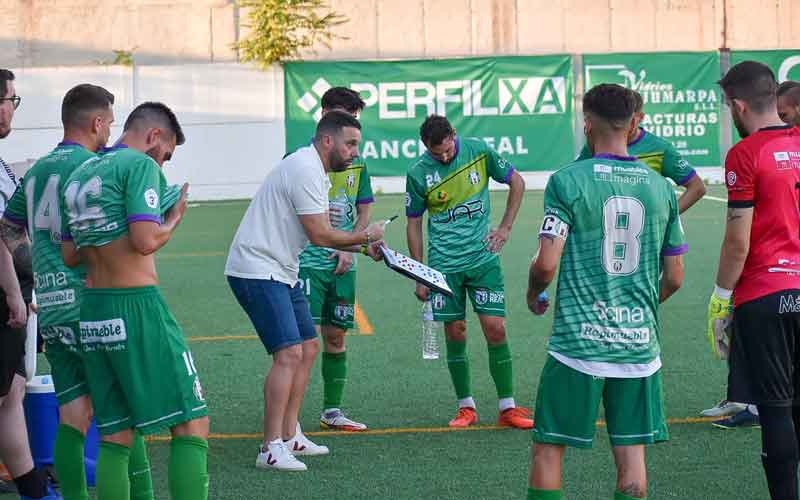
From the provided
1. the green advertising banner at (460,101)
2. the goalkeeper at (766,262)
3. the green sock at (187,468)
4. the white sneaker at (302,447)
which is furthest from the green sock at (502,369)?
the green advertising banner at (460,101)

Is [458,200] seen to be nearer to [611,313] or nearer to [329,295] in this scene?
[329,295]

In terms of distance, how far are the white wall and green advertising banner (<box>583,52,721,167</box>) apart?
24.1 feet

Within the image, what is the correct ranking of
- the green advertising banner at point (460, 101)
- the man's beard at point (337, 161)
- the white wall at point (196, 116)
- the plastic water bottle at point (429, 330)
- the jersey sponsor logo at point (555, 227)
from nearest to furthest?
1. the jersey sponsor logo at point (555, 227)
2. the man's beard at point (337, 161)
3. the plastic water bottle at point (429, 330)
4. the white wall at point (196, 116)
5. the green advertising banner at point (460, 101)

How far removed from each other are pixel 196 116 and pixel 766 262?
21244 millimetres

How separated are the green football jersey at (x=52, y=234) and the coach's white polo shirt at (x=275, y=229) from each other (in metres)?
1.31

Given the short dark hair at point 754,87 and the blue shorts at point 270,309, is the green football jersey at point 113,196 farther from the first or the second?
the short dark hair at point 754,87

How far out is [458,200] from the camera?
767 cm

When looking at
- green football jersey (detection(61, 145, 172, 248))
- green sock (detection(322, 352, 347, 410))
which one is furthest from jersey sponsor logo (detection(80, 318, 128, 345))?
green sock (detection(322, 352, 347, 410))

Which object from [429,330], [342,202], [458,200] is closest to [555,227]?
[458,200]

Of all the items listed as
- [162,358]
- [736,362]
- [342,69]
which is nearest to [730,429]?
[736,362]

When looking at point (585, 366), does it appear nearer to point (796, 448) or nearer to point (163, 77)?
point (796, 448)

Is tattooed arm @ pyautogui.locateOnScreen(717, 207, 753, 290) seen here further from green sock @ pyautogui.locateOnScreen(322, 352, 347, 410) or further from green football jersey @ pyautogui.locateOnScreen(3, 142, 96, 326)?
green sock @ pyautogui.locateOnScreen(322, 352, 347, 410)

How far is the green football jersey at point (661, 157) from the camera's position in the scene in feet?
24.3

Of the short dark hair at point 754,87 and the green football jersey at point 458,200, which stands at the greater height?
the short dark hair at point 754,87
